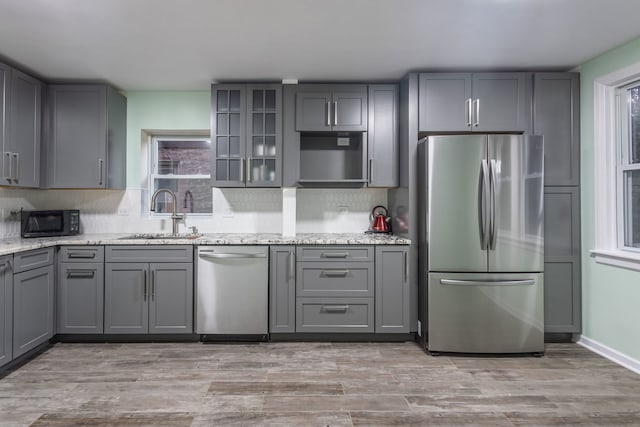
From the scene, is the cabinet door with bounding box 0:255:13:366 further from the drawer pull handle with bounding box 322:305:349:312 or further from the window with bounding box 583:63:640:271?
the window with bounding box 583:63:640:271

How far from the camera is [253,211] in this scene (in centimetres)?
397

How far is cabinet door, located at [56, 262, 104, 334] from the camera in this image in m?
3.24

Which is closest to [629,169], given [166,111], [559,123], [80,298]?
[559,123]

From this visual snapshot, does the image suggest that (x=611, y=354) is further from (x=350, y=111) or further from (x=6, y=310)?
(x=6, y=310)

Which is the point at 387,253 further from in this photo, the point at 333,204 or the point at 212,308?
the point at 212,308

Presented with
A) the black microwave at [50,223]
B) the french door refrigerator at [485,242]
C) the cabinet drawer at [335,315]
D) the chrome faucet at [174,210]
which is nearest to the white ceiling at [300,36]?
the french door refrigerator at [485,242]

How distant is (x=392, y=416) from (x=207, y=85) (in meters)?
3.31

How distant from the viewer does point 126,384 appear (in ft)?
8.28

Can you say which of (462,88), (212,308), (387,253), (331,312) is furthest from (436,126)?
(212,308)

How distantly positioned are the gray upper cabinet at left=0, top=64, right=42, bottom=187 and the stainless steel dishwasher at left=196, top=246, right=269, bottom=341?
66.3 inches

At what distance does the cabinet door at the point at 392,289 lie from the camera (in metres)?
3.29

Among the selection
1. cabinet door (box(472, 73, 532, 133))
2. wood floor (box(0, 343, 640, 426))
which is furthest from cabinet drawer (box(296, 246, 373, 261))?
cabinet door (box(472, 73, 532, 133))

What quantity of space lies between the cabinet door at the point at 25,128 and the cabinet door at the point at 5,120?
0.15 feet

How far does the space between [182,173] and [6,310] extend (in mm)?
1986
